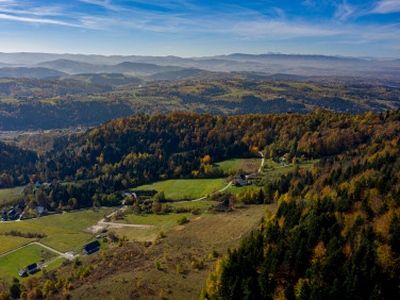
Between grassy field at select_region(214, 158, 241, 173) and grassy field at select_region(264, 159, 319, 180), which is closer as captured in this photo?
grassy field at select_region(264, 159, 319, 180)

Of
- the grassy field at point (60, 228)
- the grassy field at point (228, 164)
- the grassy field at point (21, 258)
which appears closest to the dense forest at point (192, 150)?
the grassy field at point (228, 164)

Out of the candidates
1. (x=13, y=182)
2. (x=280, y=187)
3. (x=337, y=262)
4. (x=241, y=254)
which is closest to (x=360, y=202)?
(x=337, y=262)

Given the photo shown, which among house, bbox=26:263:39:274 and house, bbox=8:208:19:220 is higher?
house, bbox=26:263:39:274


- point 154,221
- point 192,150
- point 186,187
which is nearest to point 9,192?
point 186,187

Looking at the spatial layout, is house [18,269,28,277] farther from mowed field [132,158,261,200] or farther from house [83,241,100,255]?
mowed field [132,158,261,200]

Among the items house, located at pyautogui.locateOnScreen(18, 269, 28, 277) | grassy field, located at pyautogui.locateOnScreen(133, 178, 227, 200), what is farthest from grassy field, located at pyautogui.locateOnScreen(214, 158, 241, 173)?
house, located at pyautogui.locateOnScreen(18, 269, 28, 277)
